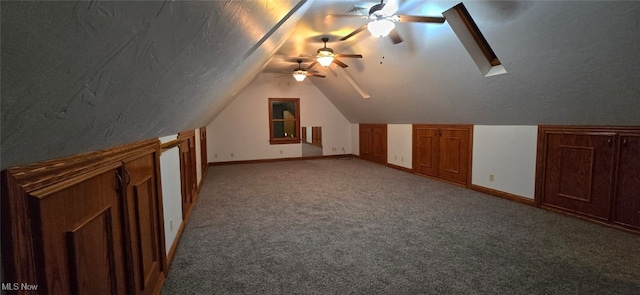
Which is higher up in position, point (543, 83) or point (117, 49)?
point (543, 83)

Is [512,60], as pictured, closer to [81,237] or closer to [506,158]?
[506,158]

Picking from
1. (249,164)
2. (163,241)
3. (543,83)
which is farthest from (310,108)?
(163,241)

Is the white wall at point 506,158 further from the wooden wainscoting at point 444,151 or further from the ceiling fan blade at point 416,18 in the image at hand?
the ceiling fan blade at point 416,18

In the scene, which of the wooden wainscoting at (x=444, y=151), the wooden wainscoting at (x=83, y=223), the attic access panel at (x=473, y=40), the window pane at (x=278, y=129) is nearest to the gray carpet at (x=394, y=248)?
the wooden wainscoting at (x=83, y=223)

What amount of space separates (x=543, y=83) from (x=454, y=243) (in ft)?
6.09

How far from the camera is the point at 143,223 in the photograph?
1.55 meters

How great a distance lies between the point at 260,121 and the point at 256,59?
4.74 metres

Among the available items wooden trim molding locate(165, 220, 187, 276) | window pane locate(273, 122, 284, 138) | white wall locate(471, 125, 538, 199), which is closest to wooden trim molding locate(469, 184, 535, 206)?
white wall locate(471, 125, 538, 199)

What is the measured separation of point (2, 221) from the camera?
59cm

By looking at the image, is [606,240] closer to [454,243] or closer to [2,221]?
[454,243]

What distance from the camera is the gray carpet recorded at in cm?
185

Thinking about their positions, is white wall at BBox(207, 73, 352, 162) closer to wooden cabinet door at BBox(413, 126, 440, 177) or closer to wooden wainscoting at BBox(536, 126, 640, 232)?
wooden cabinet door at BBox(413, 126, 440, 177)

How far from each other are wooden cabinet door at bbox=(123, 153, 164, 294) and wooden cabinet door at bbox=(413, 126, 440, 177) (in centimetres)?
469

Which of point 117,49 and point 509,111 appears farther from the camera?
point 509,111
